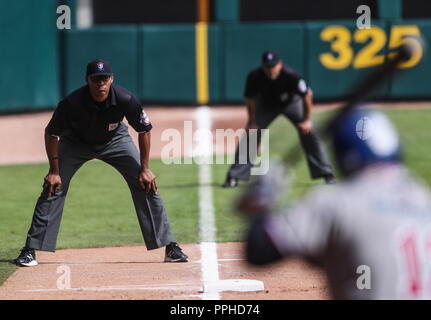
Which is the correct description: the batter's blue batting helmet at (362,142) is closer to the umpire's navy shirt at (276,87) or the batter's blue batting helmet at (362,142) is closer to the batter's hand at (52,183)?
the batter's hand at (52,183)

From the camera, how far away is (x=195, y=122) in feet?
56.0

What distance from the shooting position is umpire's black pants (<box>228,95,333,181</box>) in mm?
10664

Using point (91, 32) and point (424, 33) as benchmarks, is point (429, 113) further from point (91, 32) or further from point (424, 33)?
point (91, 32)

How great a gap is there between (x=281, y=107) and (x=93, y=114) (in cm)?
399

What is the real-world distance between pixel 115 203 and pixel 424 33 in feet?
34.6

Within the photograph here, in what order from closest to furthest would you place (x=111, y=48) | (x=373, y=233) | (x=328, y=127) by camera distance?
1. (x=373, y=233)
2. (x=328, y=127)
3. (x=111, y=48)

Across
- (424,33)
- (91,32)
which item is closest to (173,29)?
(91,32)

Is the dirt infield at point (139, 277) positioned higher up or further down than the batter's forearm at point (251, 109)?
further down

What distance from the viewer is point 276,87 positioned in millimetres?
10516

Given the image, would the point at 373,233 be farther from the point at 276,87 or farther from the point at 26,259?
the point at 276,87

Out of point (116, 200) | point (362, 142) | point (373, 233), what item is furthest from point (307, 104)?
point (373, 233)

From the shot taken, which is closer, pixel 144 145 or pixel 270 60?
pixel 144 145

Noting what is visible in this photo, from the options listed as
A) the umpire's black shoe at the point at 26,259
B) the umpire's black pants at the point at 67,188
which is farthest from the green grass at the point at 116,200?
the umpire's black pants at the point at 67,188

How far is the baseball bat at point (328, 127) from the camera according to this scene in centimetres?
336
